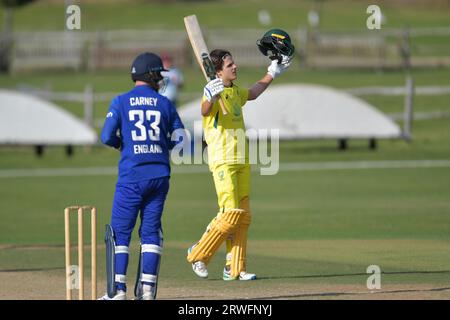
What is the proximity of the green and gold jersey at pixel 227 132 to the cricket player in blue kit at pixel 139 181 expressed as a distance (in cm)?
140

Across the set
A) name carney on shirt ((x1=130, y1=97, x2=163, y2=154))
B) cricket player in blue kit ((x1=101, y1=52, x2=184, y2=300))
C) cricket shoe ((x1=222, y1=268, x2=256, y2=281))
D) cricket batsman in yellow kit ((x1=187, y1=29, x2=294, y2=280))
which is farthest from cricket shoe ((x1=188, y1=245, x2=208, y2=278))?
name carney on shirt ((x1=130, y1=97, x2=163, y2=154))

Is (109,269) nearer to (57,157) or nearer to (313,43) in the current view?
(57,157)

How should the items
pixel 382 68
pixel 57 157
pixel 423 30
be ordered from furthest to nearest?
pixel 423 30 → pixel 382 68 → pixel 57 157

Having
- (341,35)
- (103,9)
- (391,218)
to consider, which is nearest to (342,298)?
(391,218)

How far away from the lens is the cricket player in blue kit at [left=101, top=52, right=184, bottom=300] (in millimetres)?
9820

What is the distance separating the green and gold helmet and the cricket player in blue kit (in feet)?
7.19

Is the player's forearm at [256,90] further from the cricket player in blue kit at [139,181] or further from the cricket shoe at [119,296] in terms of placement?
the cricket shoe at [119,296]

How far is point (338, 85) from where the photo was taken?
36594 mm

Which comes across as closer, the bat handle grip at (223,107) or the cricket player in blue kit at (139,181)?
the cricket player in blue kit at (139,181)

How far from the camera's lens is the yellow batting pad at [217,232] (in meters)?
11.1

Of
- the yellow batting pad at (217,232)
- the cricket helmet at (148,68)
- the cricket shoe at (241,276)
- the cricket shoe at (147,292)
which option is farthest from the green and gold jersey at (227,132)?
the cricket shoe at (147,292)

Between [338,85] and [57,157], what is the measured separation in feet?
37.3

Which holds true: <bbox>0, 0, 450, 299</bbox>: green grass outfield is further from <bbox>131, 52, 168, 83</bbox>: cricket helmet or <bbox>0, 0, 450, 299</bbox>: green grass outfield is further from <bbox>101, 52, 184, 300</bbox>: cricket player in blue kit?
<bbox>131, 52, 168, 83</bbox>: cricket helmet

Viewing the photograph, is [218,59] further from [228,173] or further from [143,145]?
[143,145]
